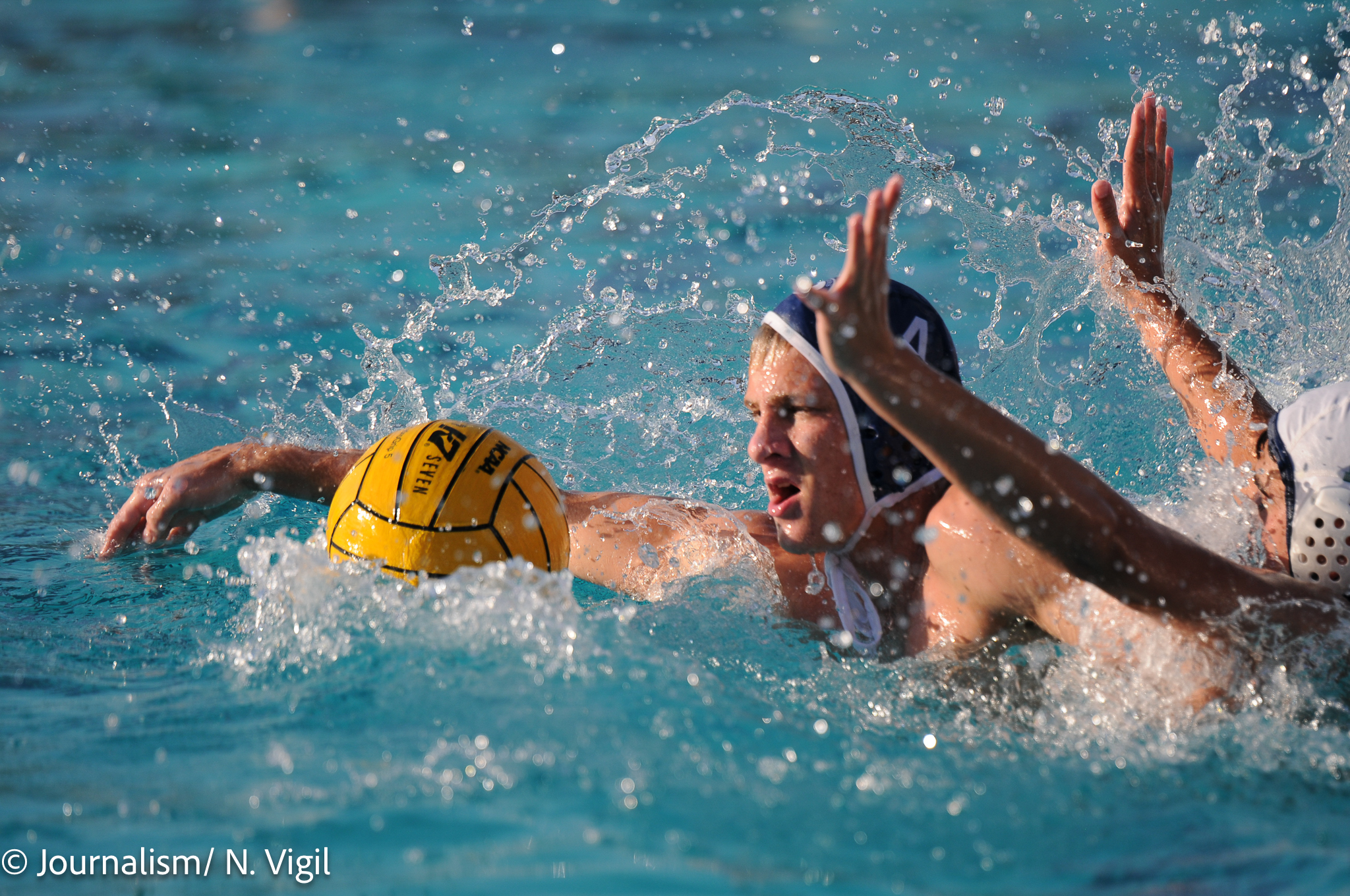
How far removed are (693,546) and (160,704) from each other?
4.61 feet

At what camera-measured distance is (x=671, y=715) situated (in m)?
2.16

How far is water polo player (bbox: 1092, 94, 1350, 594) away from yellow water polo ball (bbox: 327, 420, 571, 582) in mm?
1686

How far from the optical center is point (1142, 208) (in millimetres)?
3105

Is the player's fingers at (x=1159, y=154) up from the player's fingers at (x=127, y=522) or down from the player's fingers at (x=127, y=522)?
up

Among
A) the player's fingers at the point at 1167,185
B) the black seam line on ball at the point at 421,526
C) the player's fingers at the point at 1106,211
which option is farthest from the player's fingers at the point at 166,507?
the player's fingers at the point at 1167,185

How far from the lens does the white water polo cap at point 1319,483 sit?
2.24 metres

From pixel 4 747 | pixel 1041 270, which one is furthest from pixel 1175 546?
pixel 1041 270

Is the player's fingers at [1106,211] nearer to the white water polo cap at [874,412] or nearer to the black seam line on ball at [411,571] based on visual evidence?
the white water polo cap at [874,412]

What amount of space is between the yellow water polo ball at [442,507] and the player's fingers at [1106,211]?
1716mm

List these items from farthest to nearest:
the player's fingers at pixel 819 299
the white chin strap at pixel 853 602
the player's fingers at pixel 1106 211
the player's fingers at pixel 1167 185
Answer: the player's fingers at pixel 1167 185 < the player's fingers at pixel 1106 211 < the white chin strap at pixel 853 602 < the player's fingers at pixel 819 299

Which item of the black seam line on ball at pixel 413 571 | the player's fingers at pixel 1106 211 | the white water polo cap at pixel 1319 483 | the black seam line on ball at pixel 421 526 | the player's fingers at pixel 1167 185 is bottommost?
the black seam line on ball at pixel 413 571

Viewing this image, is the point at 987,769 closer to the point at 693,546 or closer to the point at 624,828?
the point at 624,828

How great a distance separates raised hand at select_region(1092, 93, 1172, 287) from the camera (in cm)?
308

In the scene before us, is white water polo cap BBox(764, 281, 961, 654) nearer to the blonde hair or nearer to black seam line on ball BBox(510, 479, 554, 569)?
the blonde hair
